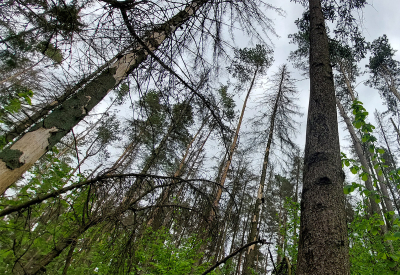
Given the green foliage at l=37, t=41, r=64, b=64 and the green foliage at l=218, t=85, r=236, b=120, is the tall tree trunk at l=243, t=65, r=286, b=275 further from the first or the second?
the green foliage at l=37, t=41, r=64, b=64

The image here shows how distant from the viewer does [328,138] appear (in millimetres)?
2037

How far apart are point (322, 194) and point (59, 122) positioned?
240 centimetres

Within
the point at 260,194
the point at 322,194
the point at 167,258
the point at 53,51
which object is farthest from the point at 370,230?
the point at 53,51

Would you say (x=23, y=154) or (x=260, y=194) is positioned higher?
(x=260, y=194)

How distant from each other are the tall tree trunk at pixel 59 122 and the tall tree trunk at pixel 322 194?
1.73 metres

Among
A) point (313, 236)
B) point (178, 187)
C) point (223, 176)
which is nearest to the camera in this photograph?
point (313, 236)

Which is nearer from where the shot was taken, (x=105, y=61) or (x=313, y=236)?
(x=313, y=236)

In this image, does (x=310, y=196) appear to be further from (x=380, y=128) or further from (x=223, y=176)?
(x=380, y=128)

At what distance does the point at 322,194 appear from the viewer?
5.63ft

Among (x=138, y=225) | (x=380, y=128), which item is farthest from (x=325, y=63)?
(x=380, y=128)

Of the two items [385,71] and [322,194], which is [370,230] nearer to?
[322,194]

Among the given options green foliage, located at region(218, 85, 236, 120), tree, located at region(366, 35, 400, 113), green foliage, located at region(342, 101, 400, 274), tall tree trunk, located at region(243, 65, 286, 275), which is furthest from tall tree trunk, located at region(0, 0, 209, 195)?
tree, located at region(366, 35, 400, 113)

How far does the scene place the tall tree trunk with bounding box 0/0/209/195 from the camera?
5.19ft

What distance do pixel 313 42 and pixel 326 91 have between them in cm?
110
